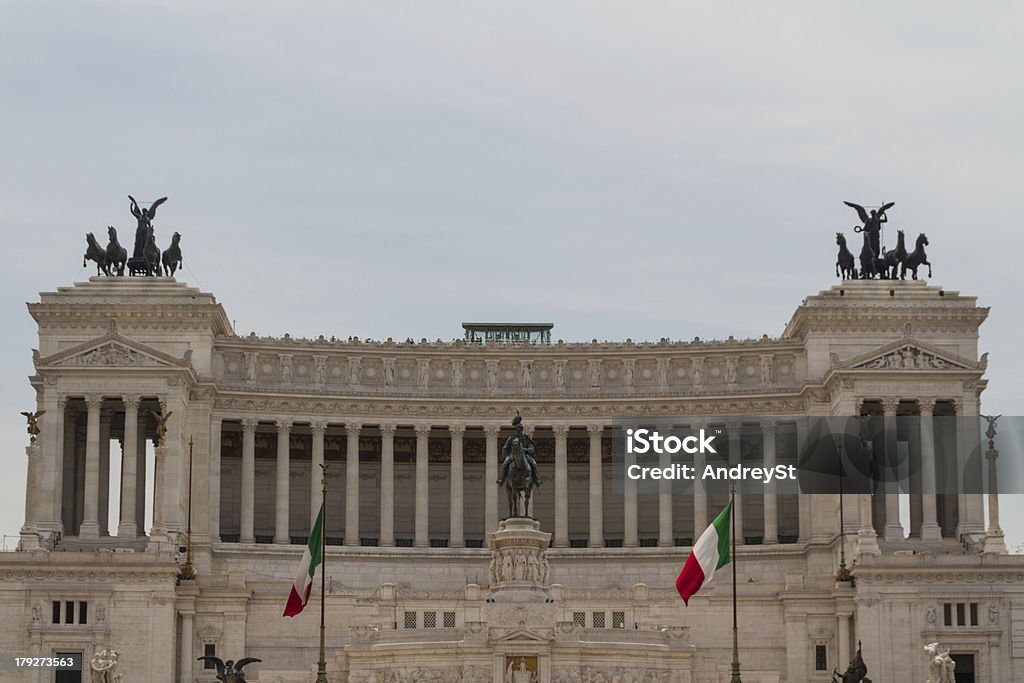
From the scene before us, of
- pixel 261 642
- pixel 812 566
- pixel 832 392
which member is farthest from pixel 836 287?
pixel 261 642

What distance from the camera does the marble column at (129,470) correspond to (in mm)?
125562

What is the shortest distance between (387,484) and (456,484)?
402cm

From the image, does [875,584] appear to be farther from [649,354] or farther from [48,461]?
[48,461]

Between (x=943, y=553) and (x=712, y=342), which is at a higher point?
(x=712, y=342)

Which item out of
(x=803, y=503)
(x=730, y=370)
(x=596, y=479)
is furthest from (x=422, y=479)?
(x=803, y=503)

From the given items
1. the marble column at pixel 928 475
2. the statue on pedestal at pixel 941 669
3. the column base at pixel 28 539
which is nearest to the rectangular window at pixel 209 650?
the column base at pixel 28 539

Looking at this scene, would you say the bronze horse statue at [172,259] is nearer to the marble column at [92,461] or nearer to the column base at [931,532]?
the marble column at [92,461]

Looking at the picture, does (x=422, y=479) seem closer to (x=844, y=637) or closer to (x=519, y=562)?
(x=519, y=562)

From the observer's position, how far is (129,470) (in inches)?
5034

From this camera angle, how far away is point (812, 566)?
12756 centimetres

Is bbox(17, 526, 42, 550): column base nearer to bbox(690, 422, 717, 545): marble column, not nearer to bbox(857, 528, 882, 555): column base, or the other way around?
bbox(690, 422, 717, 545): marble column

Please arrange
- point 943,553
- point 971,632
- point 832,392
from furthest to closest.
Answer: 1. point 832,392
2. point 943,553
3. point 971,632

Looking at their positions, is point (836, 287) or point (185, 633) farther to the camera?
point (836, 287)

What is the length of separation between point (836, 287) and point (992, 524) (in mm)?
20821
